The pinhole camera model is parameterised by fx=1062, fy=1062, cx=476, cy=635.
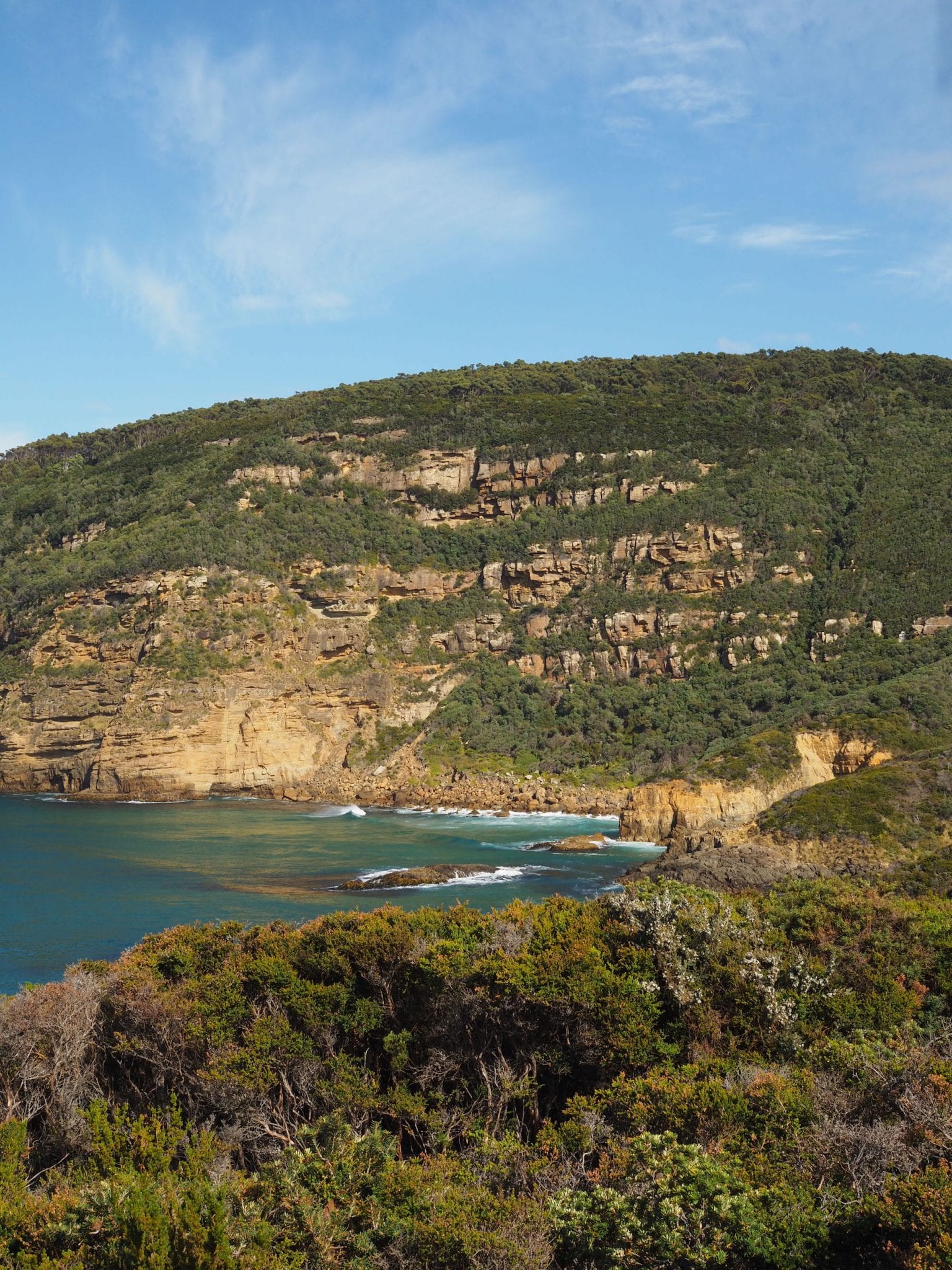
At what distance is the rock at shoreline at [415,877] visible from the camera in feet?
158

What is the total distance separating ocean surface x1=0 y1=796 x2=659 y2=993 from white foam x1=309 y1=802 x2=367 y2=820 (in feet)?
0.67

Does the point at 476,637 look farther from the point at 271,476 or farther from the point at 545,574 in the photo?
the point at 271,476

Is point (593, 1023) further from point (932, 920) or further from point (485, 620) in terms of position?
point (485, 620)

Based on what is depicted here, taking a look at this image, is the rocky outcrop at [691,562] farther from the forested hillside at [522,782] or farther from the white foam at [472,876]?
the white foam at [472,876]

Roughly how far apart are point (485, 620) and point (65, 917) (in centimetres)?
6455

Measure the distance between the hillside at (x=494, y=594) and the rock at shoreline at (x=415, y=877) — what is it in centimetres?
1576

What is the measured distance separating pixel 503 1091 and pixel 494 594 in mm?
88927

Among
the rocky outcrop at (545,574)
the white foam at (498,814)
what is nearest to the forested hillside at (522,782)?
the rocky outcrop at (545,574)

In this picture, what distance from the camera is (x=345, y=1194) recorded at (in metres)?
12.7

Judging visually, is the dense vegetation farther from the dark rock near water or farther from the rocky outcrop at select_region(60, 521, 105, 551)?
the dark rock near water

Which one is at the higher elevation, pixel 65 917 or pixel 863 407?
pixel 863 407

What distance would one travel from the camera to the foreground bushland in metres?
10.8

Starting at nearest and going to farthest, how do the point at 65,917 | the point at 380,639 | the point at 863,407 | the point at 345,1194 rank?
the point at 345,1194 → the point at 65,917 → the point at 380,639 → the point at 863,407

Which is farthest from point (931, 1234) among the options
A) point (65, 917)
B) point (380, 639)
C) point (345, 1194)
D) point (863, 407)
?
point (863, 407)
